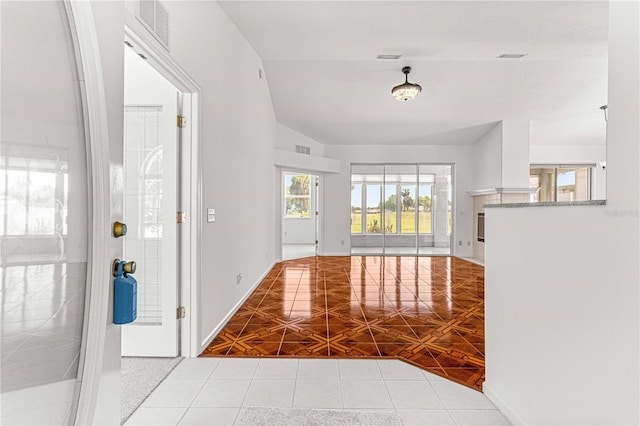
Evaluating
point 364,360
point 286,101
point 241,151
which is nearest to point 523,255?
point 364,360

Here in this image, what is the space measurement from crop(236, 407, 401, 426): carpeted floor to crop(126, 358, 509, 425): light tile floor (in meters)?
0.05

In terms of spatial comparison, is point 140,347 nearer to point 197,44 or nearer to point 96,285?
point 96,285

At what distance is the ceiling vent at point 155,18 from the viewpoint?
1772mm

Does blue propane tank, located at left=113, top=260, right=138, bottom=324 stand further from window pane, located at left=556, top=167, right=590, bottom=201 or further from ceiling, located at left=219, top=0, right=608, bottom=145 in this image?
window pane, located at left=556, top=167, right=590, bottom=201

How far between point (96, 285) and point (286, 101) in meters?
5.58

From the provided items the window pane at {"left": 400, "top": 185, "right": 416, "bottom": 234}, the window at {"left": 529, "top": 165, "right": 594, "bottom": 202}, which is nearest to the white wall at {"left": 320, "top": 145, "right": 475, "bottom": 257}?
the window pane at {"left": 400, "top": 185, "right": 416, "bottom": 234}

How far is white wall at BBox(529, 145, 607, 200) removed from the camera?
318 inches

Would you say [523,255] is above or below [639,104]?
below

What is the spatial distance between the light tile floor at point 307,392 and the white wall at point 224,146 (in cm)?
51

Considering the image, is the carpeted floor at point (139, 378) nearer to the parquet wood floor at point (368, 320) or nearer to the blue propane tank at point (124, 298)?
the parquet wood floor at point (368, 320)

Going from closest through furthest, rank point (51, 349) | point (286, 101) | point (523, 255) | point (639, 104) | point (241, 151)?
point (51, 349), point (639, 104), point (523, 255), point (241, 151), point (286, 101)

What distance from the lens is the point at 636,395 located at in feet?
3.37

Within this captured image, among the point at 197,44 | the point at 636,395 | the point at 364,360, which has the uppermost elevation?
the point at 197,44

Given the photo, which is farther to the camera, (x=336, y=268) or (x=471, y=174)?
(x=471, y=174)
